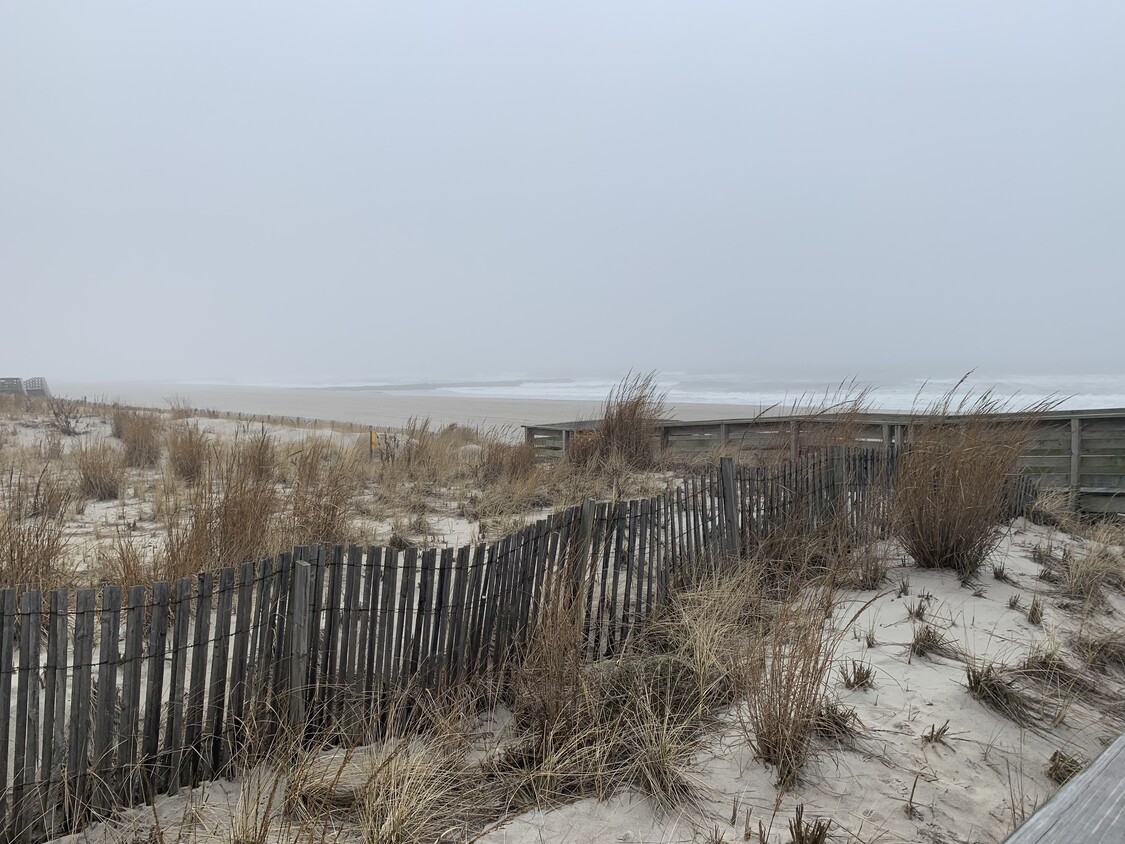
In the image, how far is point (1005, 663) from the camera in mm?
3730

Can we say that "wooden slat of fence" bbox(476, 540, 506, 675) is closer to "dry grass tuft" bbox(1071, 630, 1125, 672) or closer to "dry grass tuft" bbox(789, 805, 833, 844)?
"dry grass tuft" bbox(789, 805, 833, 844)

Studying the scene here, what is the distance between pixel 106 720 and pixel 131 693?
14 centimetres

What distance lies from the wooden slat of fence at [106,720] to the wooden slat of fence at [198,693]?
0.80 ft

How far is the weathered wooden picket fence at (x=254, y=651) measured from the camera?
236cm

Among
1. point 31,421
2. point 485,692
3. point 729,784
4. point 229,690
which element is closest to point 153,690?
point 229,690

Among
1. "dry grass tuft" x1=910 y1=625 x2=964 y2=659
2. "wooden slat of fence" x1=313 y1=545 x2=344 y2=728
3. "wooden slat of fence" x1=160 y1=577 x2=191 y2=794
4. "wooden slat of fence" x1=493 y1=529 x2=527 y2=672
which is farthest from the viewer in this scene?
"dry grass tuft" x1=910 y1=625 x2=964 y2=659

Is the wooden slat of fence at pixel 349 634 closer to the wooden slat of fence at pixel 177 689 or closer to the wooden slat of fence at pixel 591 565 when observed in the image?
the wooden slat of fence at pixel 177 689

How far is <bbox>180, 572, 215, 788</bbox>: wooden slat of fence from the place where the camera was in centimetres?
262

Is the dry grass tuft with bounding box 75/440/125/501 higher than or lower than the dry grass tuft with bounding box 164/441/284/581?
lower

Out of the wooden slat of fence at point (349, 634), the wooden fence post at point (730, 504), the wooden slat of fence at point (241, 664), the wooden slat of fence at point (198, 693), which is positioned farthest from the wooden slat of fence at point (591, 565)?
the wooden slat of fence at point (198, 693)

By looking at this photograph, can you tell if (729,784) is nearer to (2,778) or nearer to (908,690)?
(908,690)

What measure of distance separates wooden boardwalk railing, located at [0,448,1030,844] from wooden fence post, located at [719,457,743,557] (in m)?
0.87

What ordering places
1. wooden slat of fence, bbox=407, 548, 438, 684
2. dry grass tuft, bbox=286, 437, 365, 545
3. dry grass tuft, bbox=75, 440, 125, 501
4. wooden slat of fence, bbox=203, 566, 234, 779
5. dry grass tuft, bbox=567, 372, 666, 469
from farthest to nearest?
dry grass tuft, bbox=567, 372, 666, 469 → dry grass tuft, bbox=75, 440, 125, 501 → dry grass tuft, bbox=286, 437, 365, 545 → wooden slat of fence, bbox=407, 548, 438, 684 → wooden slat of fence, bbox=203, 566, 234, 779

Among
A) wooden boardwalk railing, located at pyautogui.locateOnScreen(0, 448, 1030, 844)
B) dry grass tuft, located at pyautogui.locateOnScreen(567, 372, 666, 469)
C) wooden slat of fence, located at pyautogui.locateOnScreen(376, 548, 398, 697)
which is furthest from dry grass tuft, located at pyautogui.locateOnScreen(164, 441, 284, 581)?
dry grass tuft, located at pyautogui.locateOnScreen(567, 372, 666, 469)
